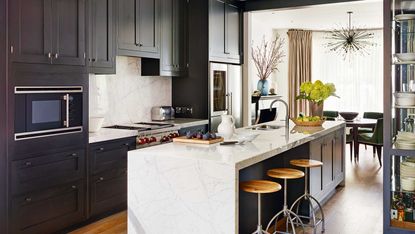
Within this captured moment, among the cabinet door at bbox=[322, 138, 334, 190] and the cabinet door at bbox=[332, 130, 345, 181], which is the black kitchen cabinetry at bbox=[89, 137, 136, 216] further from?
the cabinet door at bbox=[332, 130, 345, 181]

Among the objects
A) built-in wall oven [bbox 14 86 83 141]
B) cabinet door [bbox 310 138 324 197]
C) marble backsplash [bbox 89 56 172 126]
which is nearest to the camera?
built-in wall oven [bbox 14 86 83 141]

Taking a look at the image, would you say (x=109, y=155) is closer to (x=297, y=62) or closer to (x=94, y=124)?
(x=94, y=124)

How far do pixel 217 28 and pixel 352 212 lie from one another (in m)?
3.21

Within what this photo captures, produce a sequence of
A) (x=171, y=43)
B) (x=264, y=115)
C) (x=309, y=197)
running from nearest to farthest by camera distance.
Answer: (x=309, y=197)
(x=171, y=43)
(x=264, y=115)

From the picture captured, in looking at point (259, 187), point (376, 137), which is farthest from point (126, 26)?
point (376, 137)

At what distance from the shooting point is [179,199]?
108 inches

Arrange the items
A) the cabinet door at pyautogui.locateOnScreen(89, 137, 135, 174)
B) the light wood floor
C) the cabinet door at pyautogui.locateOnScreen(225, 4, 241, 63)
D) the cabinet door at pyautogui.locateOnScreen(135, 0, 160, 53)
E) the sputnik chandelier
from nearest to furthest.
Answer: the light wood floor
the cabinet door at pyautogui.locateOnScreen(89, 137, 135, 174)
the cabinet door at pyautogui.locateOnScreen(135, 0, 160, 53)
the cabinet door at pyautogui.locateOnScreen(225, 4, 241, 63)
the sputnik chandelier

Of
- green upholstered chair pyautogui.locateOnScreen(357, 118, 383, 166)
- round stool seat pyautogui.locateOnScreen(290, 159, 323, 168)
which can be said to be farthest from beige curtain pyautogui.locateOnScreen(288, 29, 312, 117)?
round stool seat pyautogui.locateOnScreen(290, 159, 323, 168)

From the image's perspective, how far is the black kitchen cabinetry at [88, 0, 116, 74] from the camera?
4.13 metres

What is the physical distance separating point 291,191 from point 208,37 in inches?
105

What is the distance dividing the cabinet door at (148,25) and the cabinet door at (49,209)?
1.98m

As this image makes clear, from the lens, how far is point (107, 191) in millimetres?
4246

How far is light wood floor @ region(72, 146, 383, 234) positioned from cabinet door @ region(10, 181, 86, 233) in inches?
8.0

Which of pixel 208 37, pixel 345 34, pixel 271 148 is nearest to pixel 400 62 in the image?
pixel 271 148
